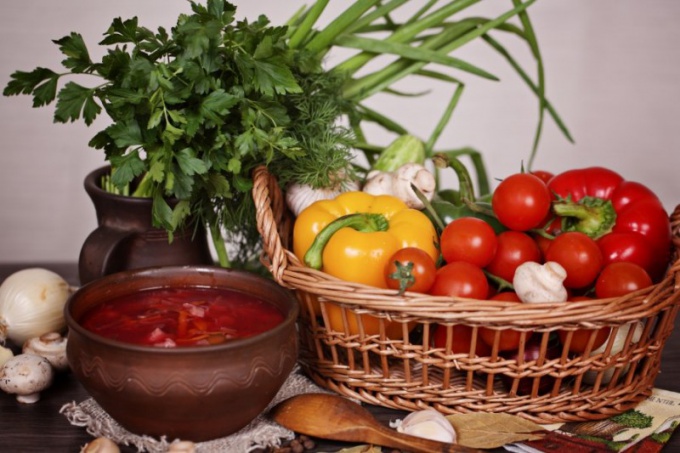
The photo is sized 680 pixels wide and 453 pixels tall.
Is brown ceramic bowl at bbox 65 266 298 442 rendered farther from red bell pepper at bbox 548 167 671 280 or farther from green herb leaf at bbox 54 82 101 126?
red bell pepper at bbox 548 167 671 280

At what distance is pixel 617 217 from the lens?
1531 millimetres

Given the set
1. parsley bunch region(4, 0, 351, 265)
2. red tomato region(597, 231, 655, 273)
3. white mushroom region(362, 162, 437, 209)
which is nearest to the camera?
parsley bunch region(4, 0, 351, 265)

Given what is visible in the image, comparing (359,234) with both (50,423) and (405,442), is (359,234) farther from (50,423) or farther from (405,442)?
(50,423)

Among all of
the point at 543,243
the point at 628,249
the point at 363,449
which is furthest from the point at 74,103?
the point at 628,249

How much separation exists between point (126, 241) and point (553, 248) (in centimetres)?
71

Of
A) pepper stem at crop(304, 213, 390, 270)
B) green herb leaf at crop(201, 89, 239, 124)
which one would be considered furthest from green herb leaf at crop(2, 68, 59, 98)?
pepper stem at crop(304, 213, 390, 270)

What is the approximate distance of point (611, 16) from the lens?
9.79 feet

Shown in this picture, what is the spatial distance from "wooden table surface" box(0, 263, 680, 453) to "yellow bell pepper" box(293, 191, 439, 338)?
0.55ft

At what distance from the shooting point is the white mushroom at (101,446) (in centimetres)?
112

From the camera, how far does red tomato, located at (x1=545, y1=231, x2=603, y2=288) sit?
1340 millimetres

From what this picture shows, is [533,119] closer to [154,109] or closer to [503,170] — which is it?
[503,170]

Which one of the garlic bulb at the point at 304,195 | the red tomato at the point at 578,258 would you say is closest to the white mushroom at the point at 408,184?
the garlic bulb at the point at 304,195

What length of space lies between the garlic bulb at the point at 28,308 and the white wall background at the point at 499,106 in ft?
4.71

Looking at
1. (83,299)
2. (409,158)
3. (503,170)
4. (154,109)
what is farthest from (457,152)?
(503,170)
